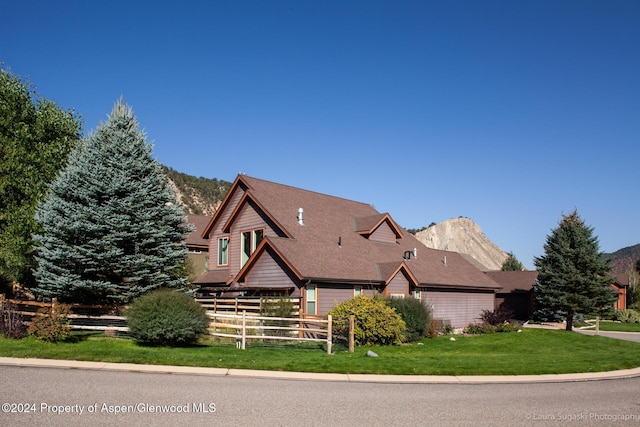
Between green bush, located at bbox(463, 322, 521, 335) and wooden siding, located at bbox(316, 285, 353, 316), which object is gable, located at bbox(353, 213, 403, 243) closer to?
wooden siding, located at bbox(316, 285, 353, 316)

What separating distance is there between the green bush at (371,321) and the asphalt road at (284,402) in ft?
28.3

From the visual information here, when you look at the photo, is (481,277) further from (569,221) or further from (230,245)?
(230,245)

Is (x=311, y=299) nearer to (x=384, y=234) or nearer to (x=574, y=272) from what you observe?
(x=384, y=234)

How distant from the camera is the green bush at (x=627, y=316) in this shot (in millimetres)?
50844

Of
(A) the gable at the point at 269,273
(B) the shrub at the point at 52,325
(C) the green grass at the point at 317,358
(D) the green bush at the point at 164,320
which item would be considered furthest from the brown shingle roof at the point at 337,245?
(B) the shrub at the point at 52,325

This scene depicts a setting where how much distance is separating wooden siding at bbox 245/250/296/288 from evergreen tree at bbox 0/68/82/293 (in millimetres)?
11184

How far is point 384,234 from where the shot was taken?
36.2 m

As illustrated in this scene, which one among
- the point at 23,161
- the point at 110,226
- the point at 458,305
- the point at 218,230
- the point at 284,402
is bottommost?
the point at 284,402

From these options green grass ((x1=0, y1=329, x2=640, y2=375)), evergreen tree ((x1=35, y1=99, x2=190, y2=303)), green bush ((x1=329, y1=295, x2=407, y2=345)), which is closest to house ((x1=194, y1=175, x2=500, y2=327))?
green bush ((x1=329, y1=295, x2=407, y2=345))

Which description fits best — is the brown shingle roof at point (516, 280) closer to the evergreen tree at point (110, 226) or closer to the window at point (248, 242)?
the window at point (248, 242)

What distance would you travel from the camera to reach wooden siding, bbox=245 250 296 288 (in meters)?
27.0

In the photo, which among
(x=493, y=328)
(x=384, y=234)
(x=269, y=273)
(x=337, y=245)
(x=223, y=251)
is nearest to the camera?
(x=269, y=273)

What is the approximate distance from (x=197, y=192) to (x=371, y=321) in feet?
312

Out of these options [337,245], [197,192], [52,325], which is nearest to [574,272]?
[337,245]
